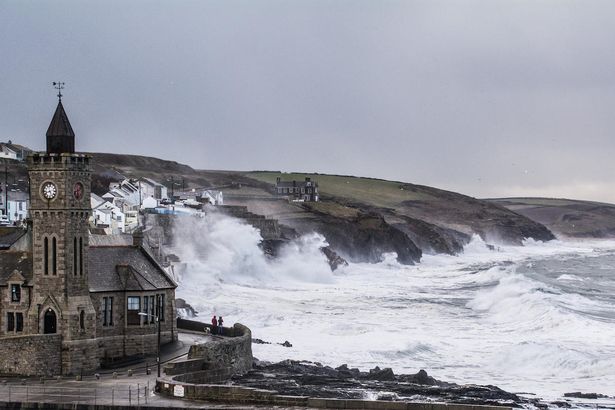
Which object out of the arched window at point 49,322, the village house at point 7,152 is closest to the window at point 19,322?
the arched window at point 49,322

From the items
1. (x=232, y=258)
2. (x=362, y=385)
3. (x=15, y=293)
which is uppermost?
(x=232, y=258)

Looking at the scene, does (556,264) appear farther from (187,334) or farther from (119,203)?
(187,334)

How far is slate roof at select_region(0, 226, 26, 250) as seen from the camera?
143 feet

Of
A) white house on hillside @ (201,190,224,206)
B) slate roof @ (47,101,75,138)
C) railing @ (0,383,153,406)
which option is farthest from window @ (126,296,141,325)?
white house on hillside @ (201,190,224,206)

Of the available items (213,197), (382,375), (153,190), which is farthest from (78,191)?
(213,197)

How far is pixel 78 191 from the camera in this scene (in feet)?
129

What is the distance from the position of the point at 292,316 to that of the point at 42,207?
3022cm

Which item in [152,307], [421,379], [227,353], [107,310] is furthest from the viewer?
[152,307]

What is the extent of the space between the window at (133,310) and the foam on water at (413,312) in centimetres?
758

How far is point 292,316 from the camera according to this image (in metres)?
67.7

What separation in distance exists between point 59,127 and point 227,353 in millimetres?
9100

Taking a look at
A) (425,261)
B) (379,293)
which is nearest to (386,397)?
(379,293)

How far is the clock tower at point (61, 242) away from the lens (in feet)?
128

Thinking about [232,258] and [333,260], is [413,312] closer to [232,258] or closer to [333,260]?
[232,258]
